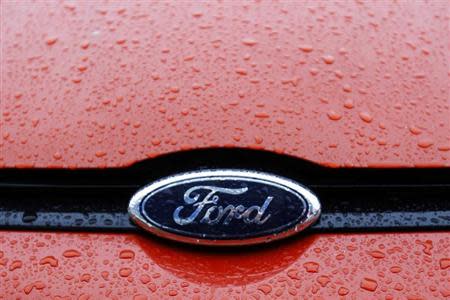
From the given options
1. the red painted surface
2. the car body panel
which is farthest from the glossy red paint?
the red painted surface

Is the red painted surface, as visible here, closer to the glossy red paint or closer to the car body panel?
the car body panel

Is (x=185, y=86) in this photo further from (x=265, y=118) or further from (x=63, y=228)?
(x=63, y=228)

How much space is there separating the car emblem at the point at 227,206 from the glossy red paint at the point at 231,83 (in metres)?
0.06

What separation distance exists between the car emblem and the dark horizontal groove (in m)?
0.02

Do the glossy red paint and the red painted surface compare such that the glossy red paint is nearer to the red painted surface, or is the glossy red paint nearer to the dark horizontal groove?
the dark horizontal groove

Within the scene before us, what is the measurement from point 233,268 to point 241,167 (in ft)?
0.59

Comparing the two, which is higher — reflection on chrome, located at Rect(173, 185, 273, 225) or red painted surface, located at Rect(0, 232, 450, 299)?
reflection on chrome, located at Rect(173, 185, 273, 225)

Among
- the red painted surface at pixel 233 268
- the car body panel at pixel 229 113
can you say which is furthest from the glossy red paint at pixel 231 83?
the red painted surface at pixel 233 268

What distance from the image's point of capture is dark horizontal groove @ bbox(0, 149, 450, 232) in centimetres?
120

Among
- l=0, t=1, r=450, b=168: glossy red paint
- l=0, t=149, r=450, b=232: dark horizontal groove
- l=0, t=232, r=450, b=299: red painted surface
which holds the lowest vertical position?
l=0, t=232, r=450, b=299: red painted surface

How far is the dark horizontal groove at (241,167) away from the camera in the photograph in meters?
1.20

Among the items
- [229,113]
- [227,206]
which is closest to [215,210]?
[227,206]

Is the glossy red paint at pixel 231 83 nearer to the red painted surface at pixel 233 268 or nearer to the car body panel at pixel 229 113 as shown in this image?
the car body panel at pixel 229 113

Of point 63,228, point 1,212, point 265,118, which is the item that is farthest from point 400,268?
point 1,212
